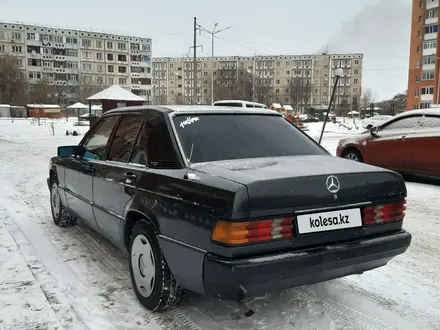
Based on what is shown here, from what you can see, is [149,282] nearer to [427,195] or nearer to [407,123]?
[427,195]

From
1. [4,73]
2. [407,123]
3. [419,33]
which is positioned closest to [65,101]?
[4,73]

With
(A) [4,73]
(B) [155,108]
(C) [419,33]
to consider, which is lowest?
(B) [155,108]

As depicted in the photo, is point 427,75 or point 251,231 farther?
point 427,75

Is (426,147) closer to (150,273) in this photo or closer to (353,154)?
(353,154)

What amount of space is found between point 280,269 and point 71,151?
10.9 feet

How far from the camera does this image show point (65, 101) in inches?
3585

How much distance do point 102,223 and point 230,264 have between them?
2.00 meters

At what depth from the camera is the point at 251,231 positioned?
97.3 inches

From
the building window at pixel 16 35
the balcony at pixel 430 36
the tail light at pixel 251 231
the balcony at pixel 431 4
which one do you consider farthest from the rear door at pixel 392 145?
the building window at pixel 16 35

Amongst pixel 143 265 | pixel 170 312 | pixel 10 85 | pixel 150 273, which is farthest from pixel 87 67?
pixel 170 312

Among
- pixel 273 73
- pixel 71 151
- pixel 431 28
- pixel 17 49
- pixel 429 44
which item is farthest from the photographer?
pixel 273 73

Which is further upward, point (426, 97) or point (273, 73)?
point (273, 73)

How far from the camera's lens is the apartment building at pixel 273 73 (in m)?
119

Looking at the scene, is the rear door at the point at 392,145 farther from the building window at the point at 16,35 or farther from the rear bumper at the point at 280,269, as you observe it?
the building window at the point at 16,35
